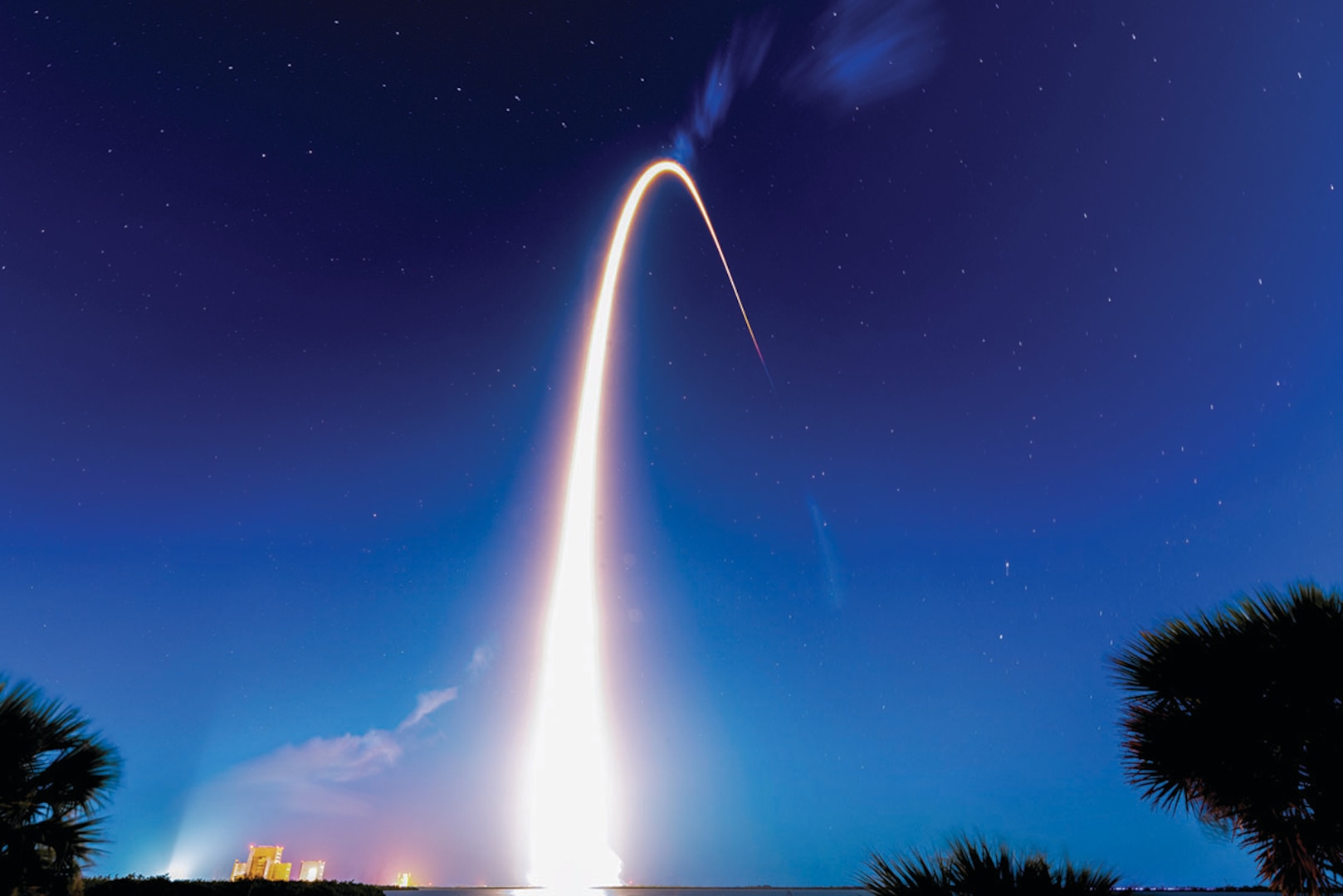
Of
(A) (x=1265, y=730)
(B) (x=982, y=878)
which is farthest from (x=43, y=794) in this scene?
(A) (x=1265, y=730)

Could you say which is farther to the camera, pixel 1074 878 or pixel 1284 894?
pixel 1284 894

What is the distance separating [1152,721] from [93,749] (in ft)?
52.8

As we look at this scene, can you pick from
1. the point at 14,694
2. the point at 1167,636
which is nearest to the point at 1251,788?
the point at 1167,636

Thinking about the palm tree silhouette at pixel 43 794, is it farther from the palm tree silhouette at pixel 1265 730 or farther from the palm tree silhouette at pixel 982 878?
the palm tree silhouette at pixel 1265 730

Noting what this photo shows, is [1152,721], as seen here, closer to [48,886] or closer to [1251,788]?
[1251,788]

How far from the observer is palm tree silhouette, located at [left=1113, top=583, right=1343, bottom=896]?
34.9 feet

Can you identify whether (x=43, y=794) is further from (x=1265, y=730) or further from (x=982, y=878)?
(x=1265, y=730)

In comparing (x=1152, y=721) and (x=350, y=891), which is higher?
(x=1152, y=721)

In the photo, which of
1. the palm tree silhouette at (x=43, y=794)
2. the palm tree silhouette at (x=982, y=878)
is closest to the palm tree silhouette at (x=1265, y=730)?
the palm tree silhouette at (x=982, y=878)

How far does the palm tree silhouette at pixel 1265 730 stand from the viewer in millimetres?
10625

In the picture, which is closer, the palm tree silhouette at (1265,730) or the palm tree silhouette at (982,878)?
the palm tree silhouette at (982,878)

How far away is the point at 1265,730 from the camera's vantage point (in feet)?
36.0

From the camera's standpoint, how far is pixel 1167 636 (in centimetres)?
1271

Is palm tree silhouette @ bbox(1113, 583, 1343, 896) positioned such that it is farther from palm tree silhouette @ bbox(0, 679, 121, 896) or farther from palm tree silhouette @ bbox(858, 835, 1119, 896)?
palm tree silhouette @ bbox(0, 679, 121, 896)
